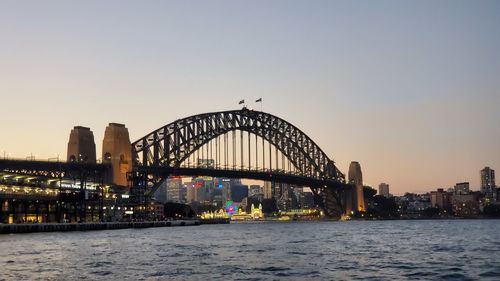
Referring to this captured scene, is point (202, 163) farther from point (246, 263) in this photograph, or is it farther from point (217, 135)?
point (246, 263)

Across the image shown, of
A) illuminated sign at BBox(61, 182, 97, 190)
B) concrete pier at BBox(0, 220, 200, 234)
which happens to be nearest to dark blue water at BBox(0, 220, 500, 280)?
concrete pier at BBox(0, 220, 200, 234)

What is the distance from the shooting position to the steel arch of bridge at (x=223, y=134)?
5694 inches

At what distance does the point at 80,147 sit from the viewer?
430 ft

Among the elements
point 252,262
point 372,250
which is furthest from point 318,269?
point 372,250

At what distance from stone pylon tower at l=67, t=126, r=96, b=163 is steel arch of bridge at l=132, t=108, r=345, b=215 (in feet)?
33.0

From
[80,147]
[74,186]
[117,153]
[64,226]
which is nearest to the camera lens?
[64,226]

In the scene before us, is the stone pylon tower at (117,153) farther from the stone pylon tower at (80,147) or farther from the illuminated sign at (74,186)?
the illuminated sign at (74,186)

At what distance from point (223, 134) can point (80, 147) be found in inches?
1780

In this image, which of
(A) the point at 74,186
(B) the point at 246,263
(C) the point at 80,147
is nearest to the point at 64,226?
(A) the point at 74,186

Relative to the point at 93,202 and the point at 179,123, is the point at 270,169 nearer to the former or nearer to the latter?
the point at 179,123

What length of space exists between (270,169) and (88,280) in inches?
5128

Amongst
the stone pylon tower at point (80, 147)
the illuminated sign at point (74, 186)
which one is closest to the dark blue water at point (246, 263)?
the illuminated sign at point (74, 186)

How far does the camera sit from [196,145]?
505 feet

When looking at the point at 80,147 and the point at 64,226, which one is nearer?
the point at 64,226
